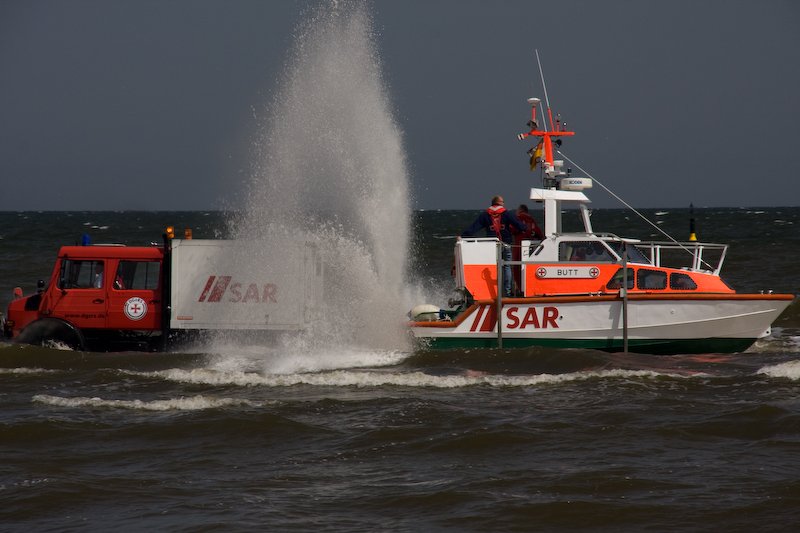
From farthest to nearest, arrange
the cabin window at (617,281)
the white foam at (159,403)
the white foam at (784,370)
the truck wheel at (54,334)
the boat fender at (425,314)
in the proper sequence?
the boat fender at (425,314)
the truck wheel at (54,334)
the cabin window at (617,281)
the white foam at (784,370)
the white foam at (159,403)

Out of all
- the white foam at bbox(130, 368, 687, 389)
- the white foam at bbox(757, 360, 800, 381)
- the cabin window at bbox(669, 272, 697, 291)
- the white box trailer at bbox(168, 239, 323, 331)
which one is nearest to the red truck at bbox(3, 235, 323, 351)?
the white box trailer at bbox(168, 239, 323, 331)

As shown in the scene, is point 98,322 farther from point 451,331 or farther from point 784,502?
point 784,502

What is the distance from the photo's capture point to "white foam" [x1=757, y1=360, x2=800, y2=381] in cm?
1386

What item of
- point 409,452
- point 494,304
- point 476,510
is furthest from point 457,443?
point 494,304

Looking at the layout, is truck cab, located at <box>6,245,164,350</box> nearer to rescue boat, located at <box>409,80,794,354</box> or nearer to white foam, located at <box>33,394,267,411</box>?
white foam, located at <box>33,394,267,411</box>

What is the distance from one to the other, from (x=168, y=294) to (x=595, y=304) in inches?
265

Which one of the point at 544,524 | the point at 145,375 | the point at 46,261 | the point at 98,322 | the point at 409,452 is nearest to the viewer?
the point at 544,524

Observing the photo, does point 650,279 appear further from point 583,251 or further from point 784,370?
point 784,370

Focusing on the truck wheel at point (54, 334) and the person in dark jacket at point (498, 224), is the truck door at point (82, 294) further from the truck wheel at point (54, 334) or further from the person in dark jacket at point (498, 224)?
the person in dark jacket at point (498, 224)

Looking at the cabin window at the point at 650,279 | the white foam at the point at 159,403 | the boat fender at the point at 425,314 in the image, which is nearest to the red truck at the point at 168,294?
the boat fender at the point at 425,314

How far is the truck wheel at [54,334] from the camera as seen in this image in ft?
52.4

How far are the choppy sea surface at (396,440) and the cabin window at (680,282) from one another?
1.11 m

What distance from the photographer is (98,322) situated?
1603cm

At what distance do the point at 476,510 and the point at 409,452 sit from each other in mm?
1975
